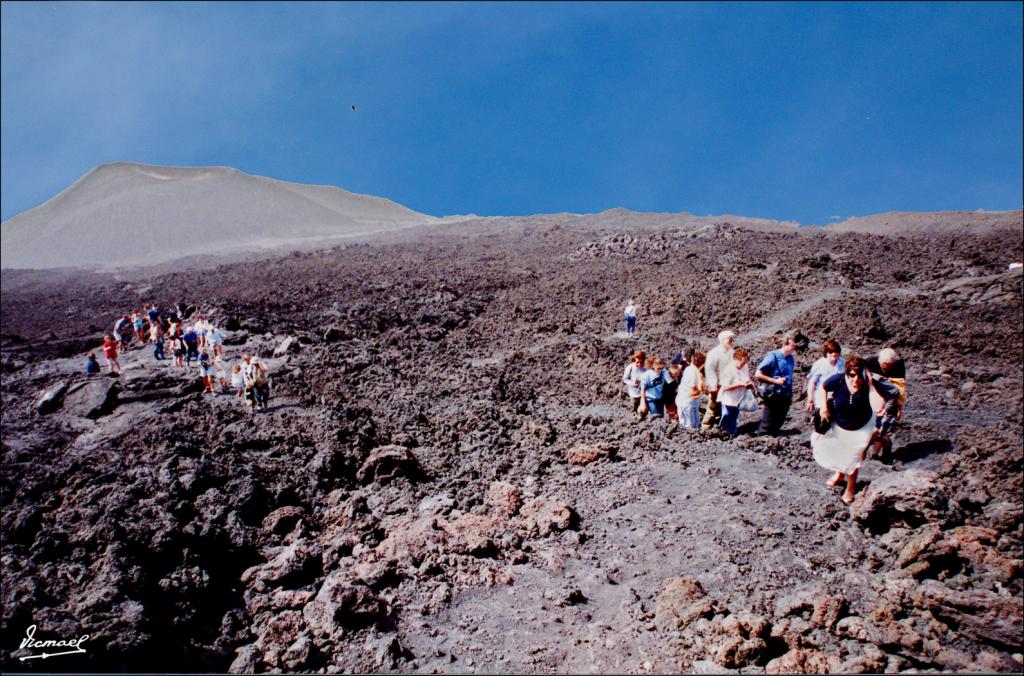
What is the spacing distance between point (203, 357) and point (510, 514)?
738 cm

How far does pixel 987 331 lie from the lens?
972cm

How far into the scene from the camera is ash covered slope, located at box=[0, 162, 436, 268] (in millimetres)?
44281

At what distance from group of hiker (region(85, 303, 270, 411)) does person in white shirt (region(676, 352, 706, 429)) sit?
6746 mm

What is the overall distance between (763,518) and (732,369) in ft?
6.00

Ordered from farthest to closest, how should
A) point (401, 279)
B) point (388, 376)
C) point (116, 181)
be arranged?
Answer: point (116, 181)
point (401, 279)
point (388, 376)

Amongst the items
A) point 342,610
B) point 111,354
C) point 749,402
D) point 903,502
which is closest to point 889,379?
point 749,402

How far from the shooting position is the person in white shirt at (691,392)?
6.84 metres

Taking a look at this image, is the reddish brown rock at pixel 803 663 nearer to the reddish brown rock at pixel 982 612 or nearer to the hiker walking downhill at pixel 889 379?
the reddish brown rock at pixel 982 612

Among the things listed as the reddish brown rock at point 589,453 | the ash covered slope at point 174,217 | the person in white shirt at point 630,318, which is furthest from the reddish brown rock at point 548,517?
the ash covered slope at point 174,217

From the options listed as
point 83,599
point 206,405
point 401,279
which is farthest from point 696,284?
point 83,599

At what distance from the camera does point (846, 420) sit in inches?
199

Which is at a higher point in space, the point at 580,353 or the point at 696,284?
the point at 696,284

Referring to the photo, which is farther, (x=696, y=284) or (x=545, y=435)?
(x=696, y=284)

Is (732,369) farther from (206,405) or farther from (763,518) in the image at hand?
(206,405)
